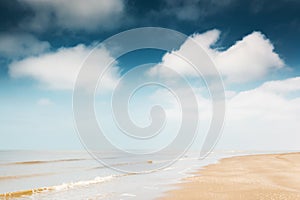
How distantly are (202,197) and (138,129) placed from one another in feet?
61.5

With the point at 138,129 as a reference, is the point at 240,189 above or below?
below

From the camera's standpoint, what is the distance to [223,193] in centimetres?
1347

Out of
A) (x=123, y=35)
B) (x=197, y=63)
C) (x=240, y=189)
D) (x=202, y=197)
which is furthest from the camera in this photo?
(x=197, y=63)

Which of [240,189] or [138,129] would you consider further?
[138,129]

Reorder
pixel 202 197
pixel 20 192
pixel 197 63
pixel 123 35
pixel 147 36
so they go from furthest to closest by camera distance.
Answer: pixel 197 63, pixel 147 36, pixel 123 35, pixel 20 192, pixel 202 197

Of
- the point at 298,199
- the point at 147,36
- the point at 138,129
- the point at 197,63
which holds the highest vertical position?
the point at 147,36

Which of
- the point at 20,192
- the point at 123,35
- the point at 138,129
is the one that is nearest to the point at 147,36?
the point at 123,35

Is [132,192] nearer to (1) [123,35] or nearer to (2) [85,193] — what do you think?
(2) [85,193]

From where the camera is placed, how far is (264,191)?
13438mm

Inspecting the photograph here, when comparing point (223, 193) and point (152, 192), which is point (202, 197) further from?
point (152, 192)

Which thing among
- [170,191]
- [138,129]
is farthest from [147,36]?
[170,191]

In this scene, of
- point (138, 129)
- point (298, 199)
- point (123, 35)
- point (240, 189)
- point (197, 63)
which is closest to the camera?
point (298, 199)

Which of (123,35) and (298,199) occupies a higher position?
(123,35)

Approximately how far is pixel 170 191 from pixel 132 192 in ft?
7.24
